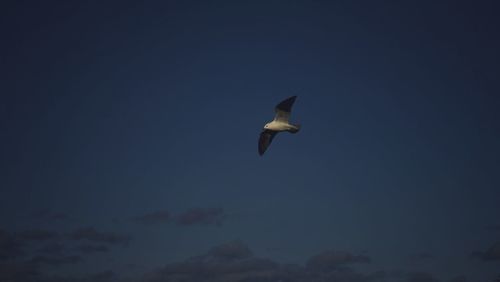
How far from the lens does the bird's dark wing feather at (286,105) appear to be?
45.9 m

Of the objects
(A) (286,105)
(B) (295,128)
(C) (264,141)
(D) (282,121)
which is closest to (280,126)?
(D) (282,121)

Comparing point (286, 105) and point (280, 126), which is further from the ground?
point (286, 105)

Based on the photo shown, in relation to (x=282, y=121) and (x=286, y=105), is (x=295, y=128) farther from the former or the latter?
(x=286, y=105)

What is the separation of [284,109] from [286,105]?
1.79 feet

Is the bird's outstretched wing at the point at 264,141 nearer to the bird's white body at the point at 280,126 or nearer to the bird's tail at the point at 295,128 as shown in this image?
the bird's white body at the point at 280,126

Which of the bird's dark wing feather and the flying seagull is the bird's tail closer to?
the flying seagull

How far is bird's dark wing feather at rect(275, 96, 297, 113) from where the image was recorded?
45875 mm

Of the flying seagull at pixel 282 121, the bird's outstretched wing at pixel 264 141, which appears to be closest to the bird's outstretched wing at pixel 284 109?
the flying seagull at pixel 282 121

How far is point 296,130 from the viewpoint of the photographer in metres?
47.3

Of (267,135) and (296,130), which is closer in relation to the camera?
(296,130)

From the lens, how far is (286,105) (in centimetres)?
4659

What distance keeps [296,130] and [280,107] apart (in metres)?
2.58

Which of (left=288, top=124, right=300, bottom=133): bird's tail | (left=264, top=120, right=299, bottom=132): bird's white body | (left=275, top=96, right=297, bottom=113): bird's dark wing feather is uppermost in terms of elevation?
(left=275, top=96, right=297, bottom=113): bird's dark wing feather

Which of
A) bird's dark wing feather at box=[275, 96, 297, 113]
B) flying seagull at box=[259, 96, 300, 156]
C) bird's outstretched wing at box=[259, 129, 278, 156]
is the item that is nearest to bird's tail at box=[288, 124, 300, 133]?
flying seagull at box=[259, 96, 300, 156]
